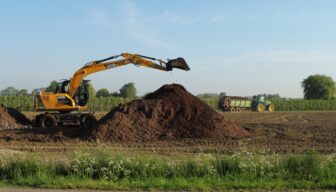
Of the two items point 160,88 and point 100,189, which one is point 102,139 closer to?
point 160,88

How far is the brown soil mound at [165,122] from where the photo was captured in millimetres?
20938

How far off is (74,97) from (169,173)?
54.5 ft

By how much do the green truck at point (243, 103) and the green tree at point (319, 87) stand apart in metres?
61.2

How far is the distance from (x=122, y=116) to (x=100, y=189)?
40.0ft

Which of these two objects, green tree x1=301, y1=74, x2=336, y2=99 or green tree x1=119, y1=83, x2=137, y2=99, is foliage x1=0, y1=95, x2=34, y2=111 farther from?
green tree x1=301, y1=74, x2=336, y2=99

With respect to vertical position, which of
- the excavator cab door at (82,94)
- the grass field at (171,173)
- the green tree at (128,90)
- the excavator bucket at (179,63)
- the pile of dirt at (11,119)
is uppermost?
the green tree at (128,90)

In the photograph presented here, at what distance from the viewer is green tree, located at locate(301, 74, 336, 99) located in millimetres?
116812

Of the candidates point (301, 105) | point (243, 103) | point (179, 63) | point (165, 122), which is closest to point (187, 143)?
point (165, 122)

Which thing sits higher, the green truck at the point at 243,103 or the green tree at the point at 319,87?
the green tree at the point at 319,87

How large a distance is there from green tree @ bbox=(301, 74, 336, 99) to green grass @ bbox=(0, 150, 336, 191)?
11157 cm

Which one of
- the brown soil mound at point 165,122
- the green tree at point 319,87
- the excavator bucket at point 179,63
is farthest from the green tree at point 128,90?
the brown soil mound at point 165,122

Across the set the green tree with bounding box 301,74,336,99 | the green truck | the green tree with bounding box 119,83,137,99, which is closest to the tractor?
the green truck

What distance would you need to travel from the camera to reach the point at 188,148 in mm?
17844

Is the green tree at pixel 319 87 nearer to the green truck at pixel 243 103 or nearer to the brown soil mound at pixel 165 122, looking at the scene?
the green truck at pixel 243 103
